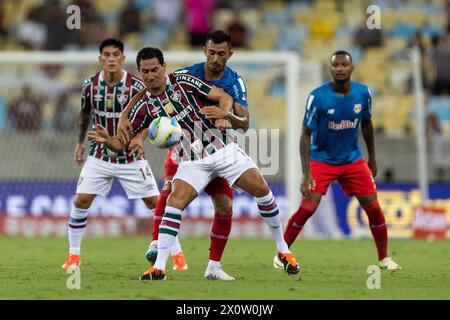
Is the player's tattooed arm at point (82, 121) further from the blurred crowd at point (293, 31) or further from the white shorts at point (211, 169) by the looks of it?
the blurred crowd at point (293, 31)

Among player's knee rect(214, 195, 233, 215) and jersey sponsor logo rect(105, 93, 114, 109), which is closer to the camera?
player's knee rect(214, 195, 233, 215)

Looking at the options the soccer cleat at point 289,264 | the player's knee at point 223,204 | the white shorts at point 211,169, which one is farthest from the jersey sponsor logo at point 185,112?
the soccer cleat at point 289,264

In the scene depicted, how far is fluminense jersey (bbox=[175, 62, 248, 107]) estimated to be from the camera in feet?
34.2

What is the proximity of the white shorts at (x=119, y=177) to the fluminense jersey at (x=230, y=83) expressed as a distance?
225cm

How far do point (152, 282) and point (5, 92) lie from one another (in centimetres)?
1176

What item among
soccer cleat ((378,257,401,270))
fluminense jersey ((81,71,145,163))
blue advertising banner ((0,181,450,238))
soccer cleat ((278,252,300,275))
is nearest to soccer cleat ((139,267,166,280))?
soccer cleat ((278,252,300,275))

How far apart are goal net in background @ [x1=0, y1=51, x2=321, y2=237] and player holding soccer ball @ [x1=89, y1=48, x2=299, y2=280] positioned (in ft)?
26.7

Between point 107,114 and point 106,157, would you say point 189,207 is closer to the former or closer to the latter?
point 106,157

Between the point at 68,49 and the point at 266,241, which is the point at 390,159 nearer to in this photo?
the point at 266,241

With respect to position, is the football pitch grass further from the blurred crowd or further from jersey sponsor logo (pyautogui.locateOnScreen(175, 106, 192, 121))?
the blurred crowd

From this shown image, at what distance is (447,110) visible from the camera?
23031 mm

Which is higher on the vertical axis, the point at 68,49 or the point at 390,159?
the point at 68,49

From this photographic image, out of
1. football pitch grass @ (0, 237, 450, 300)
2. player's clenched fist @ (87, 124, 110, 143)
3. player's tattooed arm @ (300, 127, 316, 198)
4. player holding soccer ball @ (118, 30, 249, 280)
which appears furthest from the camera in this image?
player's tattooed arm @ (300, 127, 316, 198)
